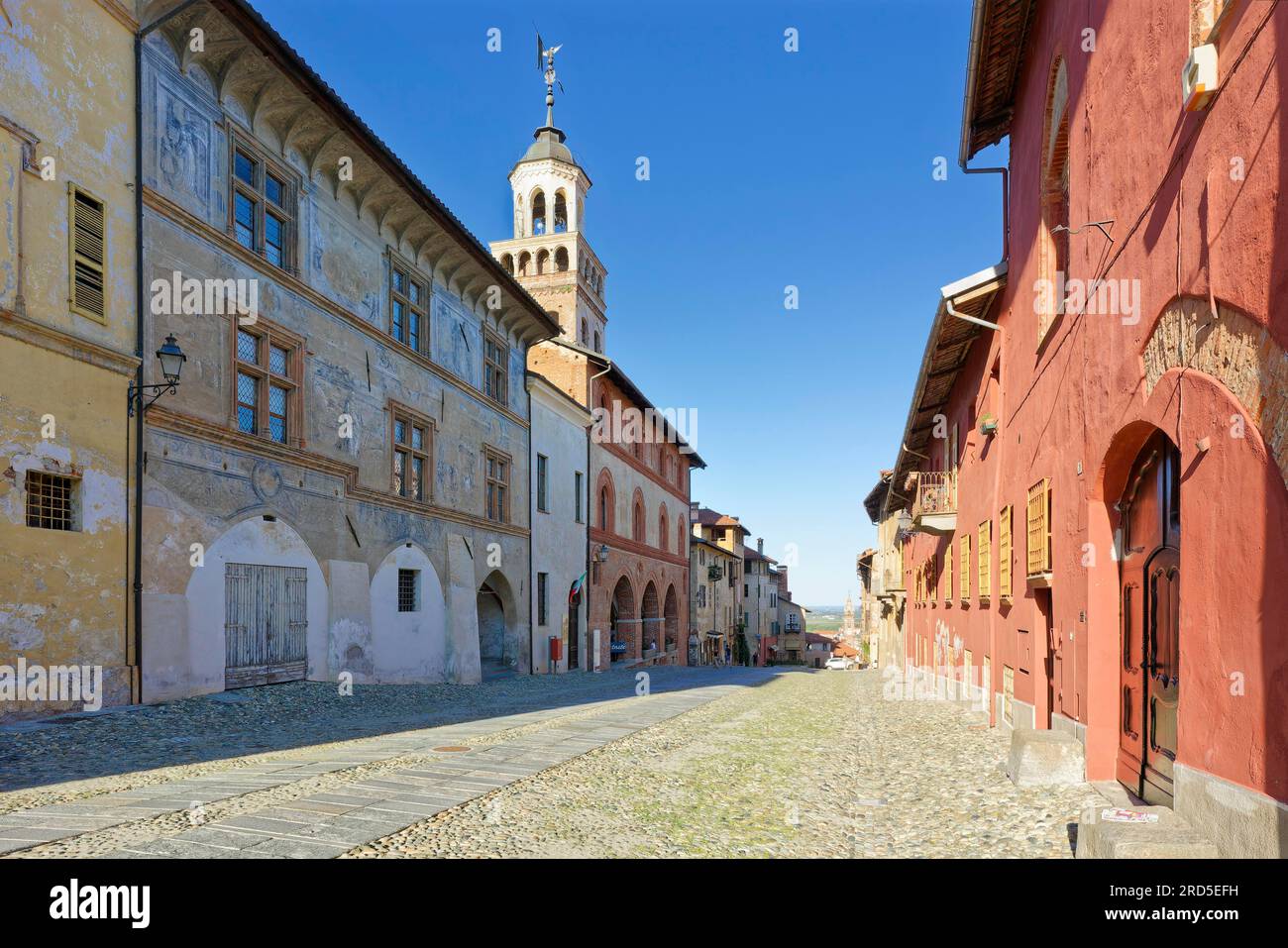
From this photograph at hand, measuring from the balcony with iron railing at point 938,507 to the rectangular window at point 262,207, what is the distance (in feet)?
42.3

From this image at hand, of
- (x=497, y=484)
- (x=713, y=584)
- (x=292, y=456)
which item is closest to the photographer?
(x=292, y=456)

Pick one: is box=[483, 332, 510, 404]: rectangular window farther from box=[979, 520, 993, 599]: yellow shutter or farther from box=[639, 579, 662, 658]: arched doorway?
box=[639, 579, 662, 658]: arched doorway

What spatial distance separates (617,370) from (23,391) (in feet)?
78.5

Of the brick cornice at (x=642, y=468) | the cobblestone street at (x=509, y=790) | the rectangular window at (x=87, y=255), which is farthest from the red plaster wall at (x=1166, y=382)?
the brick cornice at (x=642, y=468)

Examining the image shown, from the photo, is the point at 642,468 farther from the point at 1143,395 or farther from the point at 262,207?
the point at 1143,395

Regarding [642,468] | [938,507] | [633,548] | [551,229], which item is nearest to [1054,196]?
[938,507]

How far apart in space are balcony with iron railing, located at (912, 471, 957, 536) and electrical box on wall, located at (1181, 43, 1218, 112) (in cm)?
1296

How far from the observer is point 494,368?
2355cm

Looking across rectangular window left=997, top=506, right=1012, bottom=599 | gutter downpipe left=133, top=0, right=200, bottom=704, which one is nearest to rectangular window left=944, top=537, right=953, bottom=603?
rectangular window left=997, top=506, right=1012, bottom=599

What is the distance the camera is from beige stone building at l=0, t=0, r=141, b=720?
9.14 meters

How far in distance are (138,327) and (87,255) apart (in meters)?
1.02

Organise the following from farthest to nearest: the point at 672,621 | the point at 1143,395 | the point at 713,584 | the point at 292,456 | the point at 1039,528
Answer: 1. the point at 713,584
2. the point at 672,621
3. the point at 292,456
4. the point at 1039,528
5. the point at 1143,395

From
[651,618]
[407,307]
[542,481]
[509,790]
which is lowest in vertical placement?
[651,618]
